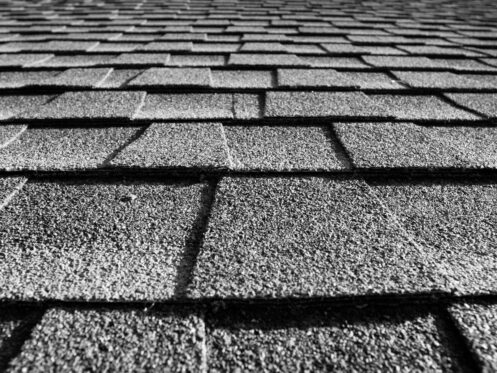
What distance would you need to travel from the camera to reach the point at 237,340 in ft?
1.74

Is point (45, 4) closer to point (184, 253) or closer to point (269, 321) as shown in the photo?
point (184, 253)

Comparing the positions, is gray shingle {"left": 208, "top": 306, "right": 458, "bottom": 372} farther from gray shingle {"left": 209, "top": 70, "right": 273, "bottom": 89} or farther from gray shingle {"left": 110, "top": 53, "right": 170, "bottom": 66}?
gray shingle {"left": 110, "top": 53, "right": 170, "bottom": 66}

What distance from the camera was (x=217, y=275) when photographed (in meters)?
0.60

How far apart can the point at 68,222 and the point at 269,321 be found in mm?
505

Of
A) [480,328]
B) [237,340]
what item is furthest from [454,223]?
[237,340]

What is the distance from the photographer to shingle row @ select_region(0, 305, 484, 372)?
49 cm

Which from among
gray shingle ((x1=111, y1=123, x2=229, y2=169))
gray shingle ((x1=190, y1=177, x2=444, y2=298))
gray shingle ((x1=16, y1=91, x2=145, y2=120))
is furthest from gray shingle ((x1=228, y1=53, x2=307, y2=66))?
gray shingle ((x1=190, y1=177, x2=444, y2=298))

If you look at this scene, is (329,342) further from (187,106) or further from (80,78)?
(80,78)

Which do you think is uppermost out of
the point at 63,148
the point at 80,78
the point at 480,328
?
the point at 80,78

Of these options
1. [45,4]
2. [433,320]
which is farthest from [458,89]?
[45,4]

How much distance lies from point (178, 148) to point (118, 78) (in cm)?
73

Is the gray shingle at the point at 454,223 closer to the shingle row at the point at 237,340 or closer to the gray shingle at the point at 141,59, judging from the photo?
the shingle row at the point at 237,340

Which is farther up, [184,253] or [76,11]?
[76,11]

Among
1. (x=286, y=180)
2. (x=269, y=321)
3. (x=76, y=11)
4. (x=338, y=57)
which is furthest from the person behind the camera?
(x=76, y=11)
